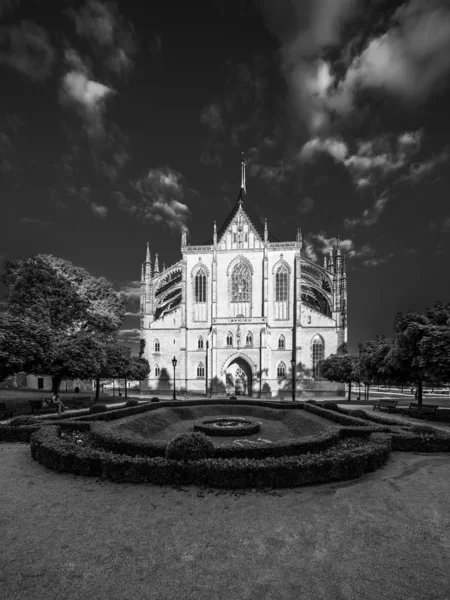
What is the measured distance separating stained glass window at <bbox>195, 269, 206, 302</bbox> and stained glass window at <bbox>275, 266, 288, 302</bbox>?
444 inches

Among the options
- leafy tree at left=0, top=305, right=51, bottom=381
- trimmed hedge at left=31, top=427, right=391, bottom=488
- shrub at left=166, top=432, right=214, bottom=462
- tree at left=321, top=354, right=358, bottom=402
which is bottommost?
tree at left=321, top=354, right=358, bottom=402

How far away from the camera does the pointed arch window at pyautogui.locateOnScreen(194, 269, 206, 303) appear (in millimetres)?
49906

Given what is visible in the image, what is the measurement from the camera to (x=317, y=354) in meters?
46.6

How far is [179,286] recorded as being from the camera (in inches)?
2034

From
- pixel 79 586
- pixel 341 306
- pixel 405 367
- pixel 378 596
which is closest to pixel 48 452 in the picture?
pixel 79 586

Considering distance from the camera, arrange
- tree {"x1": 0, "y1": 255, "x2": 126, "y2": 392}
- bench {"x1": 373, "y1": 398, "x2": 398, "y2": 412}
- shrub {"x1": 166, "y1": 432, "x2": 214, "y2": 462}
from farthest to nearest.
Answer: tree {"x1": 0, "y1": 255, "x2": 126, "y2": 392}, bench {"x1": 373, "y1": 398, "x2": 398, "y2": 412}, shrub {"x1": 166, "y1": 432, "x2": 214, "y2": 462}

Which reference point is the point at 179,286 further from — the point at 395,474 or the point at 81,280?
the point at 395,474

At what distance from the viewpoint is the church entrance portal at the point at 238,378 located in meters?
A: 47.0

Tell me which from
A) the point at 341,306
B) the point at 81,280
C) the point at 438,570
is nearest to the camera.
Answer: the point at 438,570

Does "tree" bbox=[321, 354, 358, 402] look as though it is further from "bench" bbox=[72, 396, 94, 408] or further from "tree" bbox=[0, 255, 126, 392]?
"bench" bbox=[72, 396, 94, 408]

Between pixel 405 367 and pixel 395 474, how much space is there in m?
14.6

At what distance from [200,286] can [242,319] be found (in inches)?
352

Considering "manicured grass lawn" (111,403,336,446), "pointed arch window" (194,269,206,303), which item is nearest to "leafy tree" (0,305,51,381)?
"manicured grass lawn" (111,403,336,446)

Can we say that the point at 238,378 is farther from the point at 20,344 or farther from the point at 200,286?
the point at 20,344
